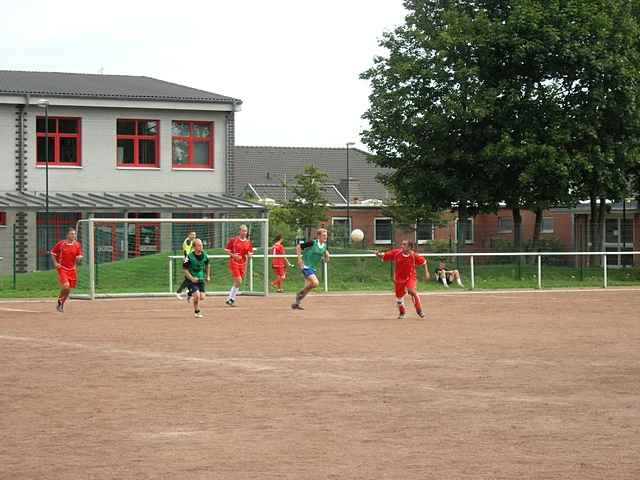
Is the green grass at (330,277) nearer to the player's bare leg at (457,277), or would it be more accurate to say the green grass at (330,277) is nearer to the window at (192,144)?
the player's bare leg at (457,277)

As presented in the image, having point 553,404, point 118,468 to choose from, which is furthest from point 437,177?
point 118,468

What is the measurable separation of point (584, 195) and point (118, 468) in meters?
43.6

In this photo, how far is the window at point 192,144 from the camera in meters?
52.3

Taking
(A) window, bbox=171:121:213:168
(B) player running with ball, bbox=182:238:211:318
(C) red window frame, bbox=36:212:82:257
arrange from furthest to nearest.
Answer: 1. (A) window, bbox=171:121:213:168
2. (C) red window frame, bbox=36:212:82:257
3. (B) player running with ball, bbox=182:238:211:318

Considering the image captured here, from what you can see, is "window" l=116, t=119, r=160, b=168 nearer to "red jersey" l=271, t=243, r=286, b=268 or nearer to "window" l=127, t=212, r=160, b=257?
"window" l=127, t=212, r=160, b=257

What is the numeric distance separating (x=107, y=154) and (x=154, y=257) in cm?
1274

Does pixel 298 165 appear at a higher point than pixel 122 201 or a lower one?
higher

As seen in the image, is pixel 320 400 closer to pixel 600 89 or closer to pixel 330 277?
pixel 330 277

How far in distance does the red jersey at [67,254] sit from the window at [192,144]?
24.1 meters

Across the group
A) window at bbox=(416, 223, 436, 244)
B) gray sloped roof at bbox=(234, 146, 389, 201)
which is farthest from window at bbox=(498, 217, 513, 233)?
window at bbox=(416, 223, 436, 244)

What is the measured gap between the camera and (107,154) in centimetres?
5084

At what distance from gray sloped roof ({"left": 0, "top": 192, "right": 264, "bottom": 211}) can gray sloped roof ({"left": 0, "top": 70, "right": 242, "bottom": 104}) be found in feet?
12.5

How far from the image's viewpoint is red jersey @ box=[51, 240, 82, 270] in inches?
1102

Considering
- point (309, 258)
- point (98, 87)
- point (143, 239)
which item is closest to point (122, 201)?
point (98, 87)
